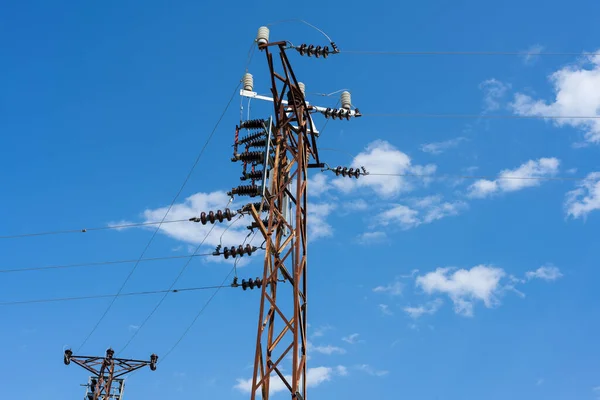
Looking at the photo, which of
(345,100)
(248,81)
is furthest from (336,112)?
(248,81)

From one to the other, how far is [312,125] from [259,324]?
6156 mm

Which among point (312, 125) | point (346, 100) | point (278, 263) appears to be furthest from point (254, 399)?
point (346, 100)

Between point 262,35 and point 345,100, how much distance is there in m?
3.83

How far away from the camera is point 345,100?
19.9m

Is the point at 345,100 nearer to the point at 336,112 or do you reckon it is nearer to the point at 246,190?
the point at 336,112

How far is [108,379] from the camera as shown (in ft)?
108

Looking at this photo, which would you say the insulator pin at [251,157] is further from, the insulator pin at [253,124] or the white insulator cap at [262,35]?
the white insulator cap at [262,35]

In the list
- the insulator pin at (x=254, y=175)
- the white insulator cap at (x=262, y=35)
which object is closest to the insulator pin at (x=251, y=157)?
the insulator pin at (x=254, y=175)

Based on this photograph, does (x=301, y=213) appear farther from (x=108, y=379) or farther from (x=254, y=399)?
Result: (x=108, y=379)

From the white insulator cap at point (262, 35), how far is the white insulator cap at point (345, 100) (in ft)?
12.0

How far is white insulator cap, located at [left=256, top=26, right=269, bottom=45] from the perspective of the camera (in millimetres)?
17109

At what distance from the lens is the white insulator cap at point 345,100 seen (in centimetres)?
1977

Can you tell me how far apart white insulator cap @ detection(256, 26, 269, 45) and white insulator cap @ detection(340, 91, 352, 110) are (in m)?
3.64

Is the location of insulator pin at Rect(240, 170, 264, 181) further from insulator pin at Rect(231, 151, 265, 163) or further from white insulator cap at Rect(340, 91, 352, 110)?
white insulator cap at Rect(340, 91, 352, 110)
